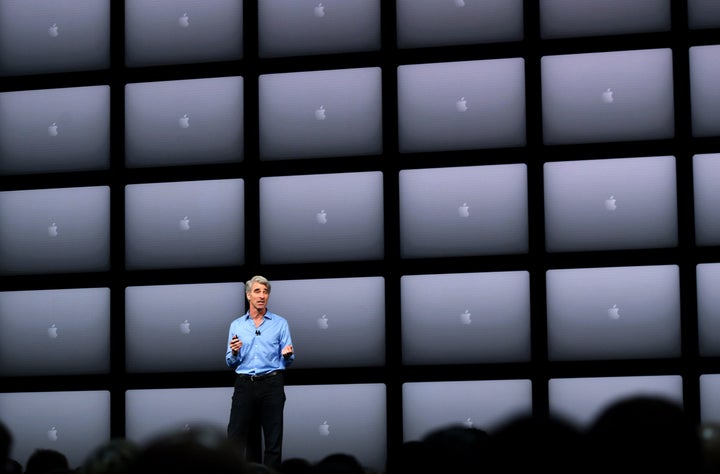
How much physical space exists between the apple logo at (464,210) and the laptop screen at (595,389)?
1281mm

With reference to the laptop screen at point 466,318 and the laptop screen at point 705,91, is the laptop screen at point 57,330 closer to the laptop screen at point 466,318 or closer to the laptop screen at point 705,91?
the laptop screen at point 466,318

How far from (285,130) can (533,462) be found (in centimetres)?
613

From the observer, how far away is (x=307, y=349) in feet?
24.0

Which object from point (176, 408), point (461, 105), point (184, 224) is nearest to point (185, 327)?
point (176, 408)

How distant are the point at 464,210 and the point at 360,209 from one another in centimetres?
74

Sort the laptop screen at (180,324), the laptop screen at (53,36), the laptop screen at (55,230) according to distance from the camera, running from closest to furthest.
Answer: the laptop screen at (180,324)
the laptop screen at (55,230)
the laptop screen at (53,36)

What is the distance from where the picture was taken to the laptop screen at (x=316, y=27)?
24.0 feet

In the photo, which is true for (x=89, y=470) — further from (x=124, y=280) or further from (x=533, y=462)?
(x=124, y=280)

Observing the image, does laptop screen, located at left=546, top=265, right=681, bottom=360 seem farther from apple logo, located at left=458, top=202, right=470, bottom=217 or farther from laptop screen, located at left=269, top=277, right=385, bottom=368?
laptop screen, located at left=269, top=277, right=385, bottom=368

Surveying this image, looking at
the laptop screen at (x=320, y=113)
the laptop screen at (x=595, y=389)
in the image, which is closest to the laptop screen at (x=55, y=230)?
the laptop screen at (x=320, y=113)

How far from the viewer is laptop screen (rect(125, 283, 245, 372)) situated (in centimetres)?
740

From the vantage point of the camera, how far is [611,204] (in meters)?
6.96

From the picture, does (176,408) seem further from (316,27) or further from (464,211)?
(316,27)

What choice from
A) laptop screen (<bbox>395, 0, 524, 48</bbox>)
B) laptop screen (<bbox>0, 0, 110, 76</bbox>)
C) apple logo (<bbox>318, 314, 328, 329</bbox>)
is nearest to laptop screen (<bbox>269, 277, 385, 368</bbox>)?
apple logo (<bbox>318, 314, 328, 329</bbox>)
